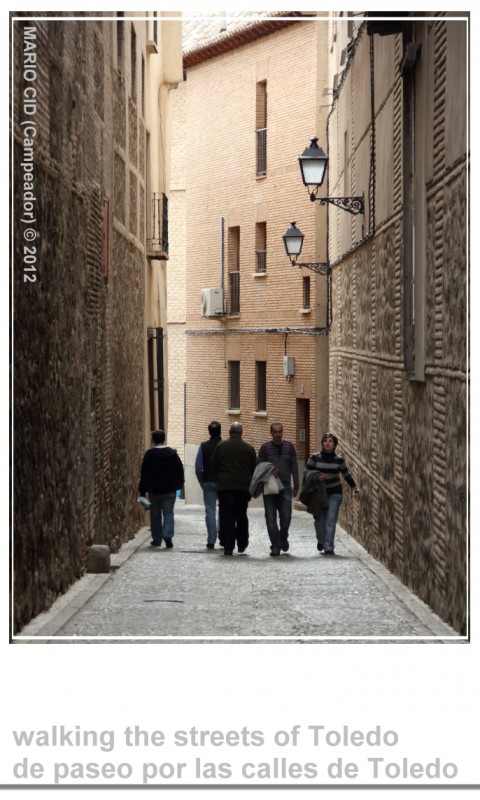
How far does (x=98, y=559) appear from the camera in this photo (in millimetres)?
12641

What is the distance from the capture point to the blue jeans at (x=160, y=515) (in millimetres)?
15641

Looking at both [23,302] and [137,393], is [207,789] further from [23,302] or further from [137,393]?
[137,393]

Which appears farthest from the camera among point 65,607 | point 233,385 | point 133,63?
point 233,385

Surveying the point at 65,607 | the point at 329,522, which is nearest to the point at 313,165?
the point at 329,522

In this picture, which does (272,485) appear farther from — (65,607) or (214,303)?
(214,303)

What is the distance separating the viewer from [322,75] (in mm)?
25578

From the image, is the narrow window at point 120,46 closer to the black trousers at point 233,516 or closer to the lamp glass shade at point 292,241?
the black trousers at point 233,516

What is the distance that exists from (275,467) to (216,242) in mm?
15641

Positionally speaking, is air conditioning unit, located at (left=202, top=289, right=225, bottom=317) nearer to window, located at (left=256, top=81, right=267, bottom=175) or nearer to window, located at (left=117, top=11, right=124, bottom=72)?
window, located at (left=256, top=81, right=267, bottom=175)

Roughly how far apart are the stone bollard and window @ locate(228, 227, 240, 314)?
1624 cm

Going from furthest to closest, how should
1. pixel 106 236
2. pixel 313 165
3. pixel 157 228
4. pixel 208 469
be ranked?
pixel 157 228 < pixel 313 165 < pixel 208 469 < pixel 106 236

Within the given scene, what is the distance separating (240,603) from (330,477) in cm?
399

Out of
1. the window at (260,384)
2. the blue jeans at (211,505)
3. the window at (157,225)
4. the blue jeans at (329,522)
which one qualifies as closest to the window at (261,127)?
the window at (260,384)

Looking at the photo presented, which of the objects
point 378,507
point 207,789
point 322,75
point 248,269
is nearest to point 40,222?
point 207,789
